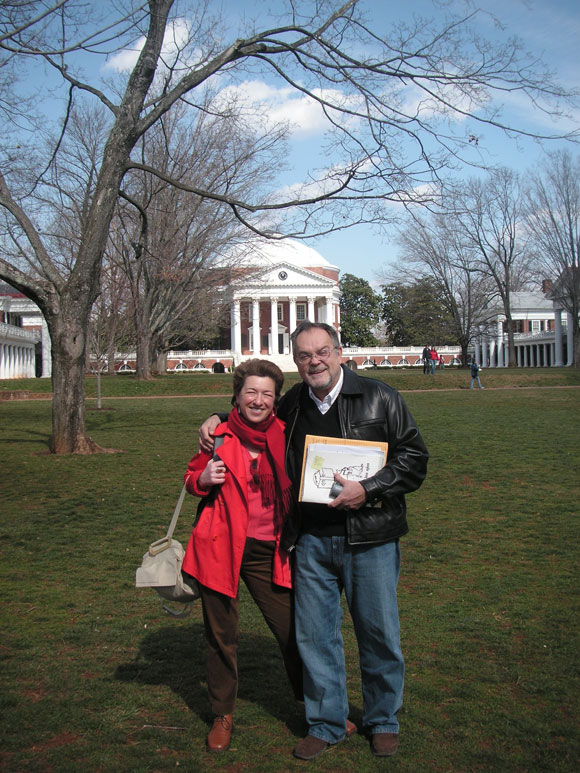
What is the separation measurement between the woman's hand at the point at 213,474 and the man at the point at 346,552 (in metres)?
0.30

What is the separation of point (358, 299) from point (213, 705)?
103 m

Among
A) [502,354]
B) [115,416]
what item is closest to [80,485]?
[115,416]

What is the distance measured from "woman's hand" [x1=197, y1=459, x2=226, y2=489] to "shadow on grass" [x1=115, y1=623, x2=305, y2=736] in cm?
127

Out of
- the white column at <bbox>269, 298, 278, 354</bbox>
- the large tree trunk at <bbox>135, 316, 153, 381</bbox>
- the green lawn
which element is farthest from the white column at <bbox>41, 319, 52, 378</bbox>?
the green lawn

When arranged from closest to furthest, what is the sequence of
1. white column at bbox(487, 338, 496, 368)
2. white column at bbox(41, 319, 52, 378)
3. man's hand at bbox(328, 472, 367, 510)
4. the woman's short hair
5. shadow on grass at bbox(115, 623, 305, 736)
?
man's hand at bbox(328, 472, 367, 510)
the woman's short hair
shadow on grass at bbox(115, 623, 305, 736)
white column at bbox(41, 319, 52, 378)
white column at bbox(487, 338, 496, 368)

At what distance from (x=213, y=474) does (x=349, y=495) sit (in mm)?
601

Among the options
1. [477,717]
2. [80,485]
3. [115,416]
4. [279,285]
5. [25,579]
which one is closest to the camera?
[477,717]

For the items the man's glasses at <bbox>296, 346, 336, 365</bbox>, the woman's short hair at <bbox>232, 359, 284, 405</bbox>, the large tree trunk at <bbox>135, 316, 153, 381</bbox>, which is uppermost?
the large tree trunk at <bbox>135, 316, 153, 381</bbox>

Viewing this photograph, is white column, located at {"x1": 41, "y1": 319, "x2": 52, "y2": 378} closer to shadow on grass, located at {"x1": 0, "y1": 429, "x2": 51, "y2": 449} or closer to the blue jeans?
shadow on grass, located at {"x1": 0, "y1": 429, "x2": 51, "y2": 449}

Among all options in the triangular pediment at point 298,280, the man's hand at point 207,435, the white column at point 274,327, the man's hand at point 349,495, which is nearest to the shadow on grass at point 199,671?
the man's hand at point 349,495

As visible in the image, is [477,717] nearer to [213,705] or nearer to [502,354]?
[213,705]

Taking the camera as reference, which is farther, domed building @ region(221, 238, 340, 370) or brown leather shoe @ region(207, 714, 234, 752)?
domed building @ region(221, 238, 340, 370)

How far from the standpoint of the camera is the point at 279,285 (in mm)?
88438

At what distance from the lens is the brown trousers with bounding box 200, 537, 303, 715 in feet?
11.5
